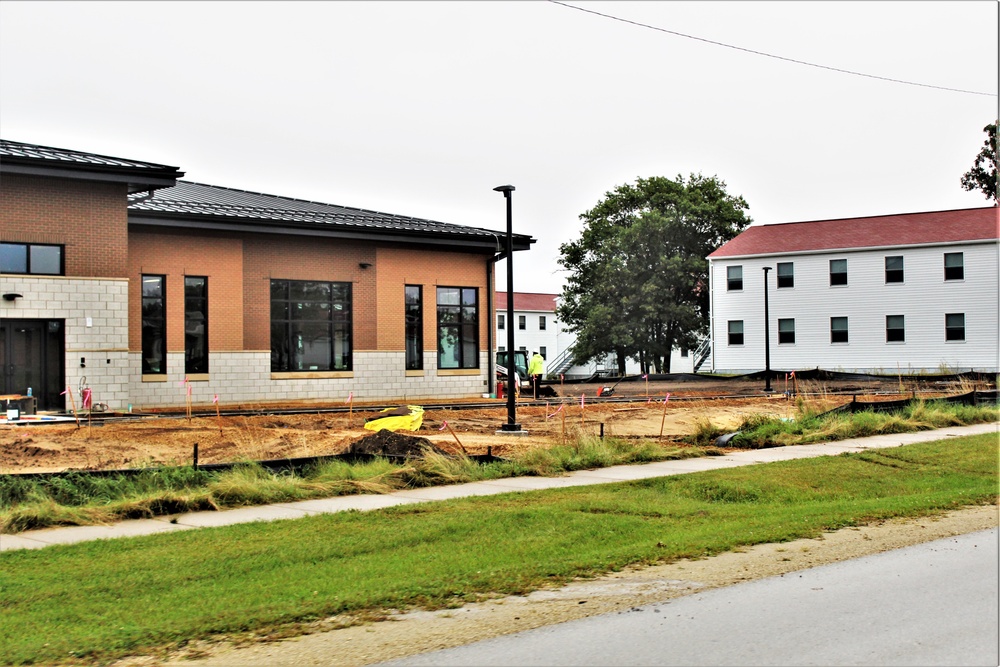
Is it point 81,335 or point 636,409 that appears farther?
point 636,409

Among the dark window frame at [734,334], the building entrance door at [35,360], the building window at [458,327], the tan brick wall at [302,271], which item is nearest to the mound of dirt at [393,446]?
the building entrance door at [35,360]

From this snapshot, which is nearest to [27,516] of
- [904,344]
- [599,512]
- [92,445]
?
[599,512]

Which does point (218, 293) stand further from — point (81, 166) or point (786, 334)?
point (786, 334)

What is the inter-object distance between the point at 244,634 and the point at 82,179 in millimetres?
23775

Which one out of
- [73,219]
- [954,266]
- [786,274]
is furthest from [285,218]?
[954,266]

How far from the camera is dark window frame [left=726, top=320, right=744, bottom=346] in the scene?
59.4 m

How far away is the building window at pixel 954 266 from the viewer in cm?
Result: 5341

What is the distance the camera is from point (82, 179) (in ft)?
90.0

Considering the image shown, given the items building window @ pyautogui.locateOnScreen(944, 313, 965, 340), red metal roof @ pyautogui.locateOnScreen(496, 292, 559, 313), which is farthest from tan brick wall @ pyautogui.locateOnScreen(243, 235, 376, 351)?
red metal roof @ pyautogui.locateOnScreen(496, 292, 559, 313)

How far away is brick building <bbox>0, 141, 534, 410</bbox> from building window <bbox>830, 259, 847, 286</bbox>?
2556 centimetres

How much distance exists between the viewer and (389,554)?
30.7 ft

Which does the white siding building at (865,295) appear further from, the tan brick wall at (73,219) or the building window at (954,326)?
the tan brick wall at (73,219)

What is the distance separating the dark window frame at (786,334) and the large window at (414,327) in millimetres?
28374

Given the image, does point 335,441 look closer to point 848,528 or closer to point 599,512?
point 599,512
